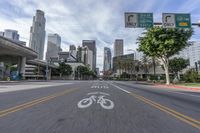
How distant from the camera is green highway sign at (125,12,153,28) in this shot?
71.1 feet

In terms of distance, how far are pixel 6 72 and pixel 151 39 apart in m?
72.0

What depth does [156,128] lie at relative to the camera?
190 inches

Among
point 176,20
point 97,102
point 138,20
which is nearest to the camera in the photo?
point 97,102

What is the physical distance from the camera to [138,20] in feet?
72.0

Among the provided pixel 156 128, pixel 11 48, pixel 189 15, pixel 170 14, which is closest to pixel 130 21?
pixel 170 14

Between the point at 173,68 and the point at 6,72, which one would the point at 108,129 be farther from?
the point at 6,72

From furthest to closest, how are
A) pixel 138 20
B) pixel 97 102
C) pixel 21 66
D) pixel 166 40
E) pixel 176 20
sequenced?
pixel 21 66 < pixel 166 40 < pixel 138 20 < pixel 176 20 < pixel 97 102

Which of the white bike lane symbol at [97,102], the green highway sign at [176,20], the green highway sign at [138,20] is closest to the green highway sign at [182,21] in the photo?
the green highway sign at [176,20]

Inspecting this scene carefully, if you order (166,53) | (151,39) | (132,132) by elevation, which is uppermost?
(151,39)

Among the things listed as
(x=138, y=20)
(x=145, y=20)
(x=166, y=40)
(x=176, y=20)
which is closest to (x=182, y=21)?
(x=176, y=20)

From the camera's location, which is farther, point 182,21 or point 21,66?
point 21,66

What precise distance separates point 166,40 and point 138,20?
17.0m

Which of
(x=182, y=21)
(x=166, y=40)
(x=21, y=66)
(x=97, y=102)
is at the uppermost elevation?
(x=166, y=40)

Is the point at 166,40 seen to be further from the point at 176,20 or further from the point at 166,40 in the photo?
the point at 176,20
